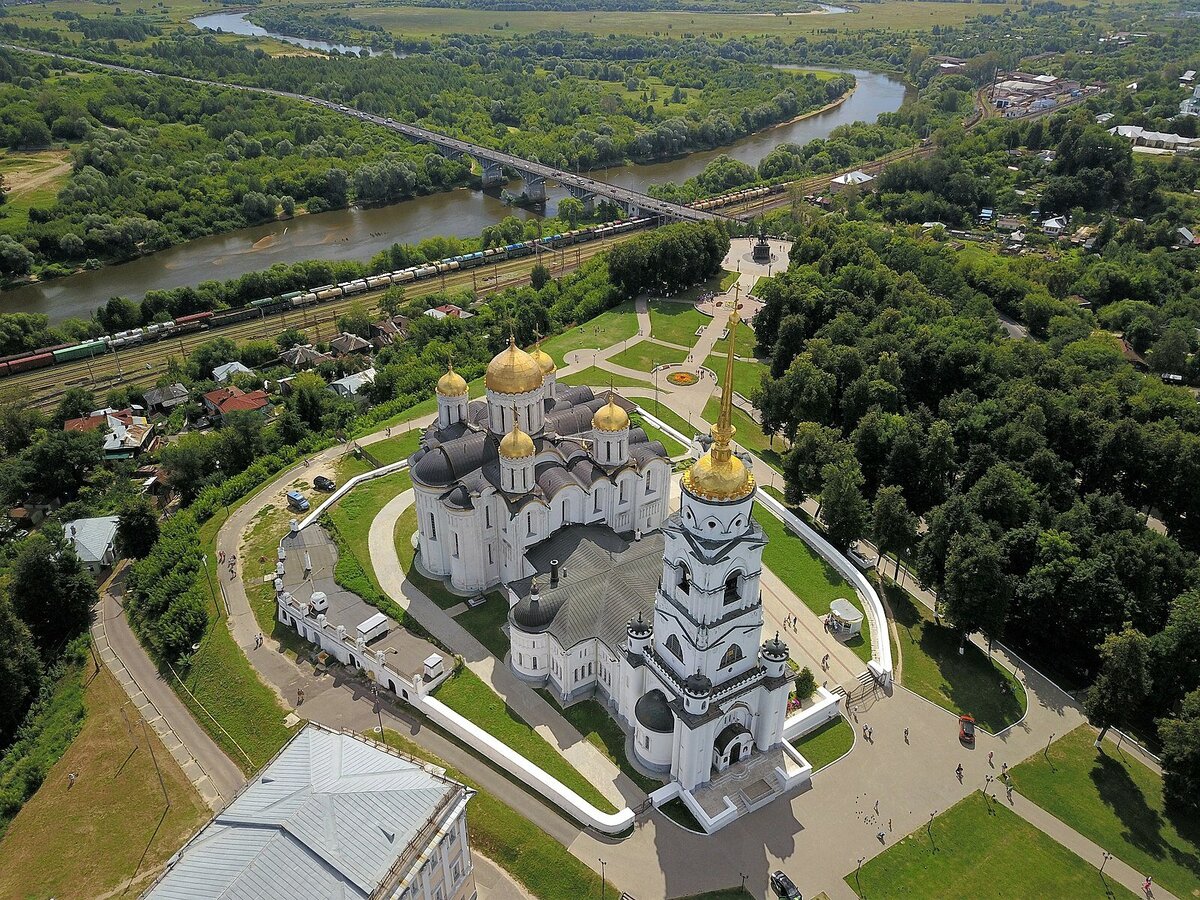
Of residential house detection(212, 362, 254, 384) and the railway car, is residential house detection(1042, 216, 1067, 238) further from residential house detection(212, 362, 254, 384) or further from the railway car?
the railway car

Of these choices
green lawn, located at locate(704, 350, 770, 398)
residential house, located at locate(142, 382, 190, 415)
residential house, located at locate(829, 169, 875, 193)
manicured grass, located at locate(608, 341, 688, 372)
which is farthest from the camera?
residential house, located at locate(829, 169, 875, 193)

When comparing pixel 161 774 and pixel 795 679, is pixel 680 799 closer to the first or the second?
pixel 795 679

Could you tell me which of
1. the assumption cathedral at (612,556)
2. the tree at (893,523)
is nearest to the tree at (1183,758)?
the tree at (893,523)

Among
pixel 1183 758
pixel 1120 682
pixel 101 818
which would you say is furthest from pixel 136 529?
pixel 1183 758

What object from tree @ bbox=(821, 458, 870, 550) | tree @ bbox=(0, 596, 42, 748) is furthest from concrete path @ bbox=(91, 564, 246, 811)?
tree @ bbox=(821, 458, 870, 550)

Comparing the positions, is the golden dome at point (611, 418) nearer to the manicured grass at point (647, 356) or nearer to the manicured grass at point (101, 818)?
the manicured grass at point (101, 818)

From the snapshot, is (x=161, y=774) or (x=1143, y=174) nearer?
(x=161, y=774)

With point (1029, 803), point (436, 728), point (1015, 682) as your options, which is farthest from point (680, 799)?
point (1015, 682)
